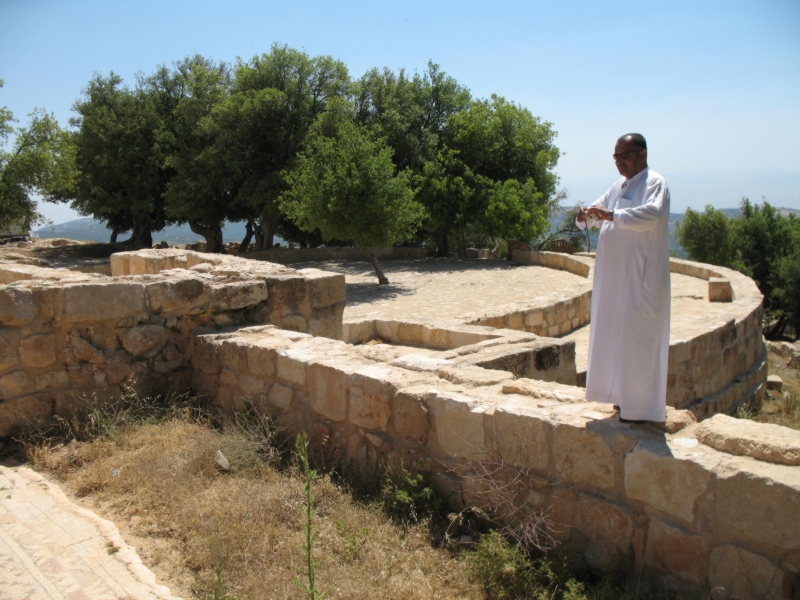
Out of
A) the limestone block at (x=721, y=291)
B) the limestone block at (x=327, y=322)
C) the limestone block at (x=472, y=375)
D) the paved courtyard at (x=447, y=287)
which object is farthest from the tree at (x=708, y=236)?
the limestone block at (x=472, y=375)

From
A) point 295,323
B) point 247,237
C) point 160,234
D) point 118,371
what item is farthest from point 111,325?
point 160,234

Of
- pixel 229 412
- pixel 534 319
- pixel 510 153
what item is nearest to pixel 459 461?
pixel 229 412

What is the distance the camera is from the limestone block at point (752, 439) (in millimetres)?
2402

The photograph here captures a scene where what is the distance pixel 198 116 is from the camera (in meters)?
23.9

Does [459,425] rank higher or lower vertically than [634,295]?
lower

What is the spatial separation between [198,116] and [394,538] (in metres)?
23.7

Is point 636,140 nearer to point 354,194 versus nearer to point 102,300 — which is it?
point 102,300

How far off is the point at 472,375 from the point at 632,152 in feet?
5.22

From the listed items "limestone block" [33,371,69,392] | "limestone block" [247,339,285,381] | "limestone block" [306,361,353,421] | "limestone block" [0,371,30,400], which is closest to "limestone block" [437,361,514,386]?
"limestone block" [306,361,353,421]

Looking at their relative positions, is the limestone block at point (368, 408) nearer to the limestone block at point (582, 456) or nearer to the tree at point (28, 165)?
the limestone block at point (582, 456)

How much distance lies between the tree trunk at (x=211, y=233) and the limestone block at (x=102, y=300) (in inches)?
815

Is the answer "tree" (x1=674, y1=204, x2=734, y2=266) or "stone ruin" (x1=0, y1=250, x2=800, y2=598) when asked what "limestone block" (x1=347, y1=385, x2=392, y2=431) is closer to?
"stone ruin" (x1=0, y1=250, x2=800, y2=598)

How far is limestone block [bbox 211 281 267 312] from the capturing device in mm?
5289

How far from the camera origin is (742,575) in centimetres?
237
